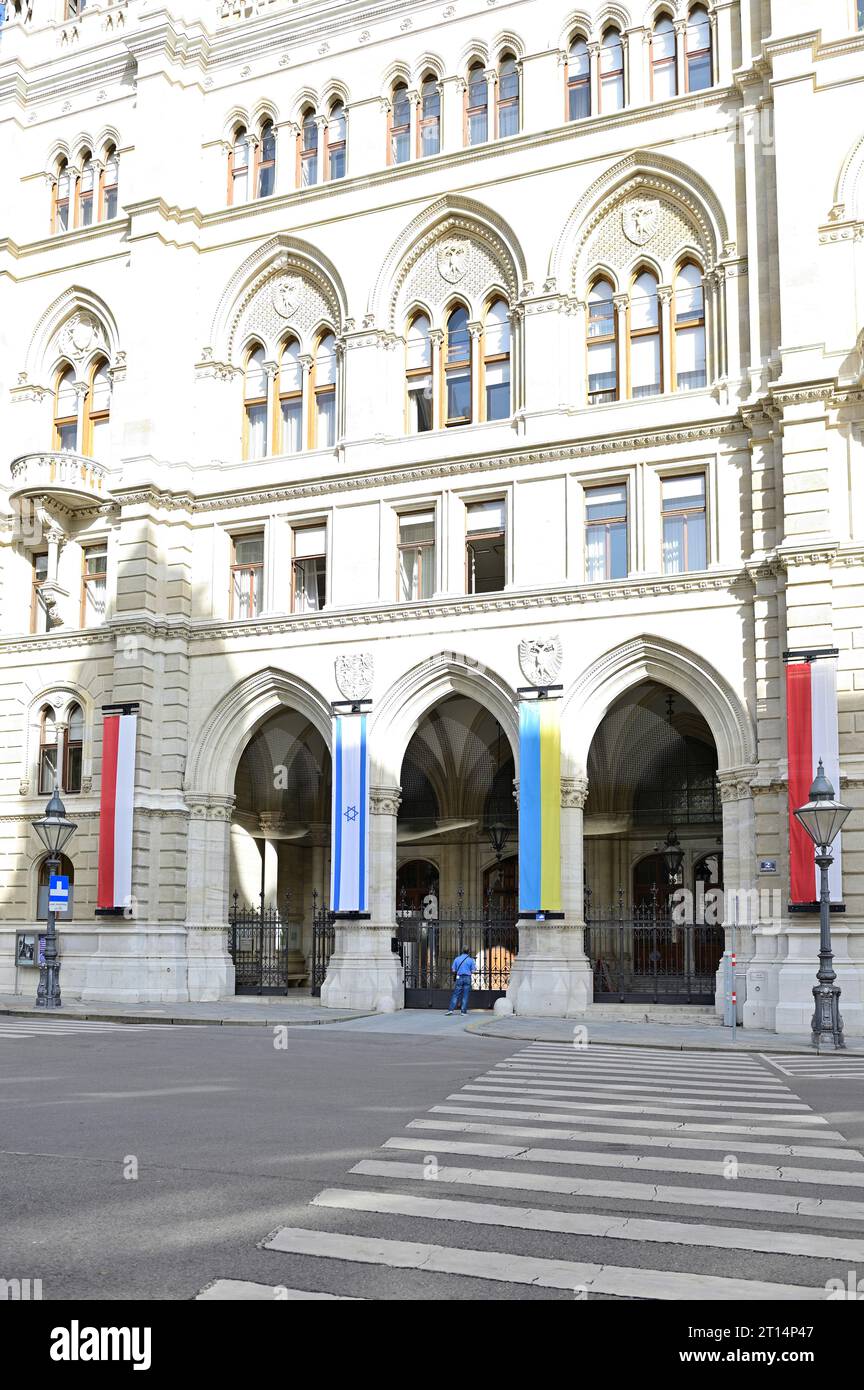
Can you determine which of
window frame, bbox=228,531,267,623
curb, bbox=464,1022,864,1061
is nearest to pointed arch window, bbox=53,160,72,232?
window frame, bbox=228,531,267,623

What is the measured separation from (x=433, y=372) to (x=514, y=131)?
6.16 m

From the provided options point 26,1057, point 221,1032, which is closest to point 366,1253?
point 26,1057

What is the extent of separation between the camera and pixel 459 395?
31.0 meters

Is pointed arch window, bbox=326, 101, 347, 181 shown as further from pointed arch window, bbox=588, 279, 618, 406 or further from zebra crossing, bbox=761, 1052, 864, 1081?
zebra crossing, bbox=761, 1052, 864, 1081

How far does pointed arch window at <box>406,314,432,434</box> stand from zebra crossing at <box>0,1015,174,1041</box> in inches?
602

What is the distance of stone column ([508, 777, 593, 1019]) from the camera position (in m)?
26.7

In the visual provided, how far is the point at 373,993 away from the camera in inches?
1124

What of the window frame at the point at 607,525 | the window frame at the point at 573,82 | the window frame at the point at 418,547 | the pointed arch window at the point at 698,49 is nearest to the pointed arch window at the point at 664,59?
the pointed arch window at the point at 698,49

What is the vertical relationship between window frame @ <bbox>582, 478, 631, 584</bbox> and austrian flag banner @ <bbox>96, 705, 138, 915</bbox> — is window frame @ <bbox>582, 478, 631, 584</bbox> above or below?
above

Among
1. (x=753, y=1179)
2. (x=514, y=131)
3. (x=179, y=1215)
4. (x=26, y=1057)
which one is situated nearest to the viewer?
(x=179, y=1215)

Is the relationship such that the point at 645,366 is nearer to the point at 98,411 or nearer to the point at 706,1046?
the point at 98,411

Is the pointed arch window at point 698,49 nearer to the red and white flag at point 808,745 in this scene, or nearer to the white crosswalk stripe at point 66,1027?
the red and white flag at point 808,745

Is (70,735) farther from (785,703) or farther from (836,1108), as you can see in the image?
(836,1108)

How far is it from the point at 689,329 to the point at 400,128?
32.2 ft
